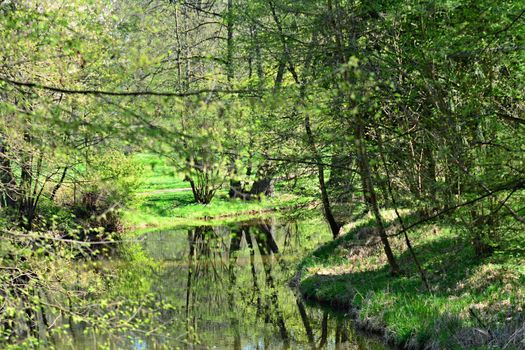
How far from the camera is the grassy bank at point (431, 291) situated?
8.27 meters

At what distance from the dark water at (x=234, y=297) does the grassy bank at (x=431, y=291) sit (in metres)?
0.45

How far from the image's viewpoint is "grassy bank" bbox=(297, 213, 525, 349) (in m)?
8.27

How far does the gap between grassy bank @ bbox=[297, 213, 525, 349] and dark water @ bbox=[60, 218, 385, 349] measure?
0.45 m

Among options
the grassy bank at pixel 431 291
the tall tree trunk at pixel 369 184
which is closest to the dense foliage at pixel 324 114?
the tall tree trunk at pixel 369 184

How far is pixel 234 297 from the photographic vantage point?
1408cm

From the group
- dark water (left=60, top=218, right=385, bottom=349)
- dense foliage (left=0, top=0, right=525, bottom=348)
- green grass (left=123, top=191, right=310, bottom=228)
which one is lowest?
dark water (left=60, top=218, right=385, bottom=349)

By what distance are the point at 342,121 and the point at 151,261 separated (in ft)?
31.1

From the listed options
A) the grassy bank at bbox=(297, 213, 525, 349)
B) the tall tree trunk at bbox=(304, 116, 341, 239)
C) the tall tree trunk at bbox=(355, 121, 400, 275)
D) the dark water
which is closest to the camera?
the grassy bank at bbox=(297, 213, 525, 349)

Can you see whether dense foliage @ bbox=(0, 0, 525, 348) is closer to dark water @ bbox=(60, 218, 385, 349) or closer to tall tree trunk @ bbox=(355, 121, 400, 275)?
tall tree trunk @ bbox=(355, 121, 400, 275)

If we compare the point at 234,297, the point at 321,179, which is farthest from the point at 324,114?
the point at 234,297

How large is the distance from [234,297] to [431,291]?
17.1 ft

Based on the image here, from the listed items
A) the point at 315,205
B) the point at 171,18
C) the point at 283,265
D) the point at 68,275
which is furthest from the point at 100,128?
the point at 171,18

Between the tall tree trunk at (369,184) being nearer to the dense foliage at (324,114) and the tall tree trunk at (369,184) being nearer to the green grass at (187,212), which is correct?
the dense foliage at (324,114)

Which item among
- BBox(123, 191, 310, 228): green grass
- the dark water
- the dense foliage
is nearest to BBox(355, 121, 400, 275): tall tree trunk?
the dense foliage
